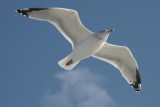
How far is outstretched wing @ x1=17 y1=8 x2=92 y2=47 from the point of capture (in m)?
16.4

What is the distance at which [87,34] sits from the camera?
1695 cm

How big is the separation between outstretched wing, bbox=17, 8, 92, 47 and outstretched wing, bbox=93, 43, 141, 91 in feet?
2.93

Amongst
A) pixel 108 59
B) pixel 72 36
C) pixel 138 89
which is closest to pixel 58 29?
pixel 72 36

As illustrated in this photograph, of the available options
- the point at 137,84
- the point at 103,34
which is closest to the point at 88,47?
the point at 103,34

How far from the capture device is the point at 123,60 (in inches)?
711

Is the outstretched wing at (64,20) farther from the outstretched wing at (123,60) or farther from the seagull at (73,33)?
the outstretched wing at (123,60)

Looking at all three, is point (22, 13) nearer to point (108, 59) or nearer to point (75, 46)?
point (75, 46)

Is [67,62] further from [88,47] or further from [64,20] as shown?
[64,20]

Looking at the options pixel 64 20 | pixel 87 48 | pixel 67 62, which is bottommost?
pixel 67 62

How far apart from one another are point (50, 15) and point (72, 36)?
0.93 m

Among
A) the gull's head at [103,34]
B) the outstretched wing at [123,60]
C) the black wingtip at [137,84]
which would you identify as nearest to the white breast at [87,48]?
the gull's head at [103,34]

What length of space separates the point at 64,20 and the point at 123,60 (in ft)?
7.32

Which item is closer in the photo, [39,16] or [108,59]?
[39,16]

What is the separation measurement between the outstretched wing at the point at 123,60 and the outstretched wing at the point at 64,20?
89 centimetres
